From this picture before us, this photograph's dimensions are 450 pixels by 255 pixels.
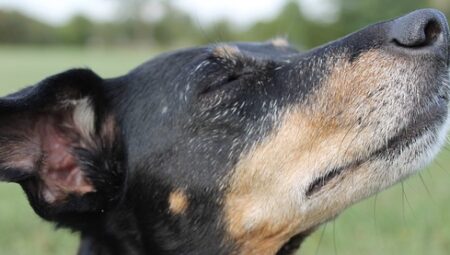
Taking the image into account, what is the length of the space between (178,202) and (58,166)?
0.83 meters

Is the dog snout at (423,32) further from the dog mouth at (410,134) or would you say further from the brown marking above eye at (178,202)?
the brown marking above eye at (178,202)

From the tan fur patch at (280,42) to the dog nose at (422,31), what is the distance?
1.49m

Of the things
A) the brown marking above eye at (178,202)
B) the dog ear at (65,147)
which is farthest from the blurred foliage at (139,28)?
the brown marking above eye at (178,202)

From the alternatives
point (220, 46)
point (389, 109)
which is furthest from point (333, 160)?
point (220, 46)

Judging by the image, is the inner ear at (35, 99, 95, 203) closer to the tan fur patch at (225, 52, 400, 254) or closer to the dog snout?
the tan fur patch at (225, 52, 400, 254)

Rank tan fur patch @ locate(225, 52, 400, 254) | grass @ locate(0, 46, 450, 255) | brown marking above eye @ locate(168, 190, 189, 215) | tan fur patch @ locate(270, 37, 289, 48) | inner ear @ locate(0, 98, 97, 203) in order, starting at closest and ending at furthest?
tan fur patch @ locate(225, 52, 400, 254) → inner ear @ locate(0, 98, 97, 203) → brown marking above eye @ locate(168, 190, 189, 215) → tan fur patch @ locate(270, 37, 289, 48) → grass @ locate(0, 46, 450, 255)

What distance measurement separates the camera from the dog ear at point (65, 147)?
4109mm

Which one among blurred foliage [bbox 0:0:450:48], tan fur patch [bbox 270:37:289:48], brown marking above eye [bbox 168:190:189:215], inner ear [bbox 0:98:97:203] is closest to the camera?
inner ear [bbox 0:98:97:203]

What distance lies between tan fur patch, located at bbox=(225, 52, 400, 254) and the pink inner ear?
1.02 m

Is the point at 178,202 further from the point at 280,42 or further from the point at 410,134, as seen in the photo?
the point at 280,42

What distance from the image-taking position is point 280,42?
5340mm

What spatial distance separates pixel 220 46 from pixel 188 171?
0.84 metres

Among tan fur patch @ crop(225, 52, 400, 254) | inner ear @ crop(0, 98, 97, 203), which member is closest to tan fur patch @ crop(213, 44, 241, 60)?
tan fur patch @ crop(225, 52, 400, 254)

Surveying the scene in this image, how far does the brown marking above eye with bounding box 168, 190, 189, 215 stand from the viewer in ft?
14.0
